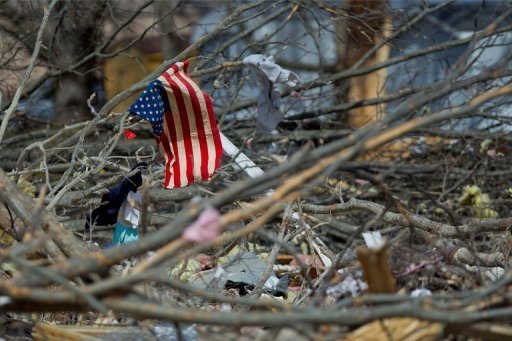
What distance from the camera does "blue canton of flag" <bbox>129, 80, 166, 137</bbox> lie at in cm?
421

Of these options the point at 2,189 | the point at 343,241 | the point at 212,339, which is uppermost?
the point at 2,189

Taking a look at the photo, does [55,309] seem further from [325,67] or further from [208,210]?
[325,67]

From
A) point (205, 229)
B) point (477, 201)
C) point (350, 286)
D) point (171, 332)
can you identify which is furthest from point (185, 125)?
point (477, 201)

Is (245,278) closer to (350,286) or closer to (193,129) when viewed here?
(193,129)

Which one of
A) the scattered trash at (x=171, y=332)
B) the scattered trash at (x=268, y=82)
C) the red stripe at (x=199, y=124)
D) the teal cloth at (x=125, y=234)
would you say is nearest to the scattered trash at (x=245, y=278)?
the teal cloth at (x=125, y=234)

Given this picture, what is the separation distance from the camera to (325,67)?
27.3ft

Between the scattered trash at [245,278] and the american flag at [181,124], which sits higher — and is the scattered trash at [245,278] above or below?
below

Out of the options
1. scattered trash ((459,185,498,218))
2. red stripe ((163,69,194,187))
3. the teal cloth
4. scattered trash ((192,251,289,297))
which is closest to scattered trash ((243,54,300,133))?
red stripe ((163,69,194,187))

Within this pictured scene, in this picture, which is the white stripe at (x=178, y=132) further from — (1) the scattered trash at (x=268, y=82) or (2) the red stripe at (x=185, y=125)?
(1) the scattered trash at (x=268, y=82)

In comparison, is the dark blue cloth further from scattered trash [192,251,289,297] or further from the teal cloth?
scattered trash [192,251,289,297]

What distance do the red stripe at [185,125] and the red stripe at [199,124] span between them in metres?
0.05

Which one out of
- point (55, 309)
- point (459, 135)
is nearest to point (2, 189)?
point (55, 309)

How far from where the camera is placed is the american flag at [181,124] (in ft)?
14.0

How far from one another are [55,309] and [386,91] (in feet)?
20.2
